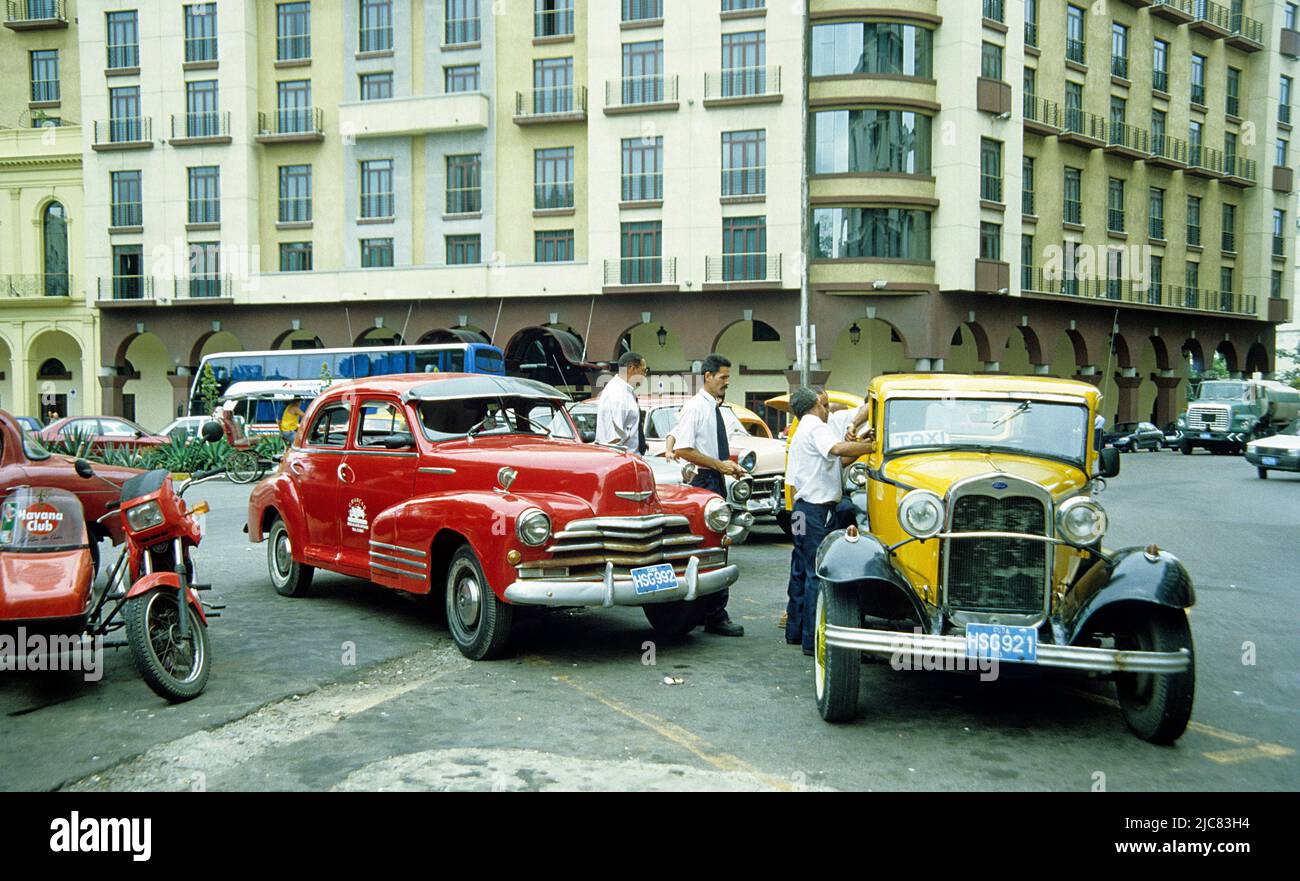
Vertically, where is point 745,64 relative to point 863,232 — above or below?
above

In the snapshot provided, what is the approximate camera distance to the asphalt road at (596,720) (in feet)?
16.1

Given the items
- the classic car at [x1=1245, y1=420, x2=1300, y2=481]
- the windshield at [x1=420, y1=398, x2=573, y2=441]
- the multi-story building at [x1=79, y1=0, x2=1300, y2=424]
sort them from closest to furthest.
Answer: the windshield at [x1=420, y1=398, x2=573, y2=441]
the classic car at [x1=1245, y1=420, x2=1300, y2=481]
the multi-story building at [x1=79, y1=0, x2=1300, y2=424]

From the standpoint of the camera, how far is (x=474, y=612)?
709 cm

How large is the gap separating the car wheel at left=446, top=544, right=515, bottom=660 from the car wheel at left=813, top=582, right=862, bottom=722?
7.12 ft

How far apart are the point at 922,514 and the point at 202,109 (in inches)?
1569

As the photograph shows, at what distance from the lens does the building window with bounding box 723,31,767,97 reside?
33531 millimetres

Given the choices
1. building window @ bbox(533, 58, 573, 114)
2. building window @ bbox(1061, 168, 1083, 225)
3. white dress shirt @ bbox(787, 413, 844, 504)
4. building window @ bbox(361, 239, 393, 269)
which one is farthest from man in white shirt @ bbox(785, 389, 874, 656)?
building window @ bbox(1061, 168, 1083, 225)

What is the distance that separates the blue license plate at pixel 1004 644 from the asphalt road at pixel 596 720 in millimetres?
484

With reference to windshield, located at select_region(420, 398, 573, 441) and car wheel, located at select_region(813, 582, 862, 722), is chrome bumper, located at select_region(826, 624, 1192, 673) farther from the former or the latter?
windshield, located at select_region(420, 398, 573, 441)

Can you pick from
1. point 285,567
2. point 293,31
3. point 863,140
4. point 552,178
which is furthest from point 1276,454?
point 293,31

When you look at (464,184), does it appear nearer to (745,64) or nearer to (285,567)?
(745,64)

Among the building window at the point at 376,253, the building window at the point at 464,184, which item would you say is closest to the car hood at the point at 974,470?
the building window at the point at 464,184
